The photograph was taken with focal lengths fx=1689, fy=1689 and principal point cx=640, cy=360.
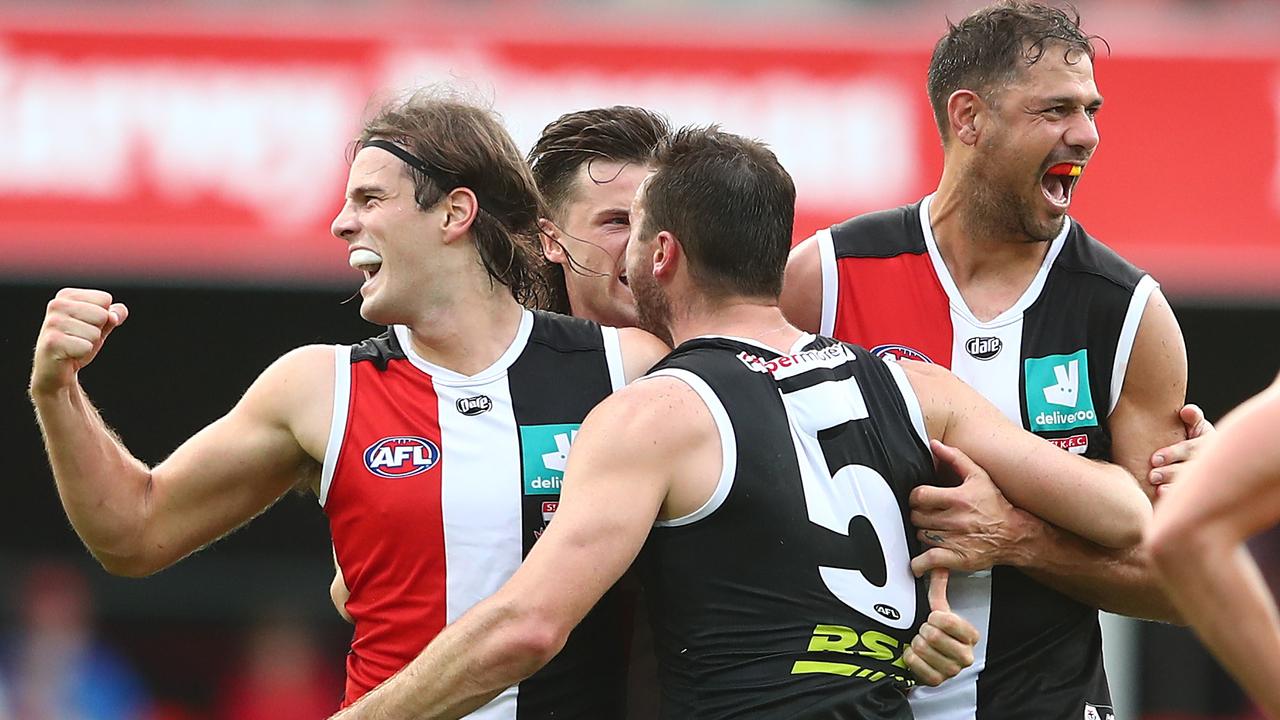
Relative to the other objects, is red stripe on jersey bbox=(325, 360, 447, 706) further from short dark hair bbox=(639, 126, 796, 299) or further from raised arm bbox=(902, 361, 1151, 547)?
raised arm bbox=(902, 361, 1151, 547)

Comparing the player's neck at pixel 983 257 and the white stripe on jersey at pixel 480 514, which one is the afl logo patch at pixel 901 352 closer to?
the player's neck at pixel 983 257

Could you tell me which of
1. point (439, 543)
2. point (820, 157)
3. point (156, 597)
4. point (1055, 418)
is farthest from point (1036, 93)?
point (156, 597)

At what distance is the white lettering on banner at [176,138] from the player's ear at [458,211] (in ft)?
15.4

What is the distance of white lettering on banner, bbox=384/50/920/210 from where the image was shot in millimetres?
8781

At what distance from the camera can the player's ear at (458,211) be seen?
4.15 meters

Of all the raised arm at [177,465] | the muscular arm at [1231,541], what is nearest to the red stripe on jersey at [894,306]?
the raised arm at [177,465]

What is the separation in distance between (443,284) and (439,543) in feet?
2.11

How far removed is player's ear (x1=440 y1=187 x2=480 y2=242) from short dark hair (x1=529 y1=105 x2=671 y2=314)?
2.41ft

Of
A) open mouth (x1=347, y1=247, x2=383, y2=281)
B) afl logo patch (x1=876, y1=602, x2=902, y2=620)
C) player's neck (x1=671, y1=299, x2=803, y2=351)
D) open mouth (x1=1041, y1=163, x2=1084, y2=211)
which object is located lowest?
afl logo patch (x1=876, y1=602, x2=902, y2=620)

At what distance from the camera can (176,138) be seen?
345 inches

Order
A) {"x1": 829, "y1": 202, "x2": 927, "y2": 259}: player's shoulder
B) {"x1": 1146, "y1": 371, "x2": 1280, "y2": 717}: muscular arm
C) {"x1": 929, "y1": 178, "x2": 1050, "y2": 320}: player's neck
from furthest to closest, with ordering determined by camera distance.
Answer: {"x1": 829, "y1": 202, "x2": 927, "y2": 259}: player's shoulder < {"x1": 929, "y1": 178, "x2": 1050, "y2": 320}: player's neck < {"x1": 1146, "y1": 371, "x2": 1280, "y2": 717}: muscular arm

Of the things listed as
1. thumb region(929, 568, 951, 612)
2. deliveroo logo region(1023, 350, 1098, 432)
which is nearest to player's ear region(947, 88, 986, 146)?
deliveroo logo region(1023, 350, 1098, 432)

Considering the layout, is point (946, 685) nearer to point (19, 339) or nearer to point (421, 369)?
point (421, 369)

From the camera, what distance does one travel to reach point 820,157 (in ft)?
29.1
